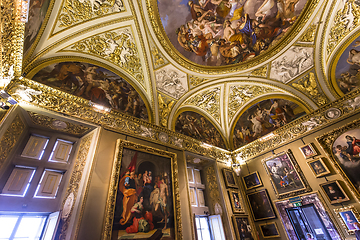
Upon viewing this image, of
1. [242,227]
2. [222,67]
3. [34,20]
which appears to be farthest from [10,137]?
[242,227]

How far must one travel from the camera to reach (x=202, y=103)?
1163cm

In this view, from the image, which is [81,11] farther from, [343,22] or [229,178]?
[343,22]

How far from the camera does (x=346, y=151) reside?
287 inches

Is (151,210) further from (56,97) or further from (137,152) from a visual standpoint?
(56,97)

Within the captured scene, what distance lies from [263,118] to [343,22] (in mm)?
5699

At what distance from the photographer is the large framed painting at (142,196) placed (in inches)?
221

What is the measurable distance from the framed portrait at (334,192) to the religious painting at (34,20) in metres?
12.5

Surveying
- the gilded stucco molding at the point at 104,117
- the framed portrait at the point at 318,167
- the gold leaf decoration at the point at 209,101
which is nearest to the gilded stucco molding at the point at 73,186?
the gilded stucco molding at the point at 104,117

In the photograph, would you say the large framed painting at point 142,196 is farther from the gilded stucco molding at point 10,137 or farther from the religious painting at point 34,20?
the religious painting at point 34,20

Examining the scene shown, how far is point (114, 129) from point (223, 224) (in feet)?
22.4

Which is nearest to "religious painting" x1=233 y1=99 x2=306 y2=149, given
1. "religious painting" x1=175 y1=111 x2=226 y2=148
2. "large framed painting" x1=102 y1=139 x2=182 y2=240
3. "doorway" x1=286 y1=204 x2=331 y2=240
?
"religious painting" x1=175 y1=111 x2=226 y2=148

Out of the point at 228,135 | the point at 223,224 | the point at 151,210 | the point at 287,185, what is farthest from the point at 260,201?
the point at 151,210

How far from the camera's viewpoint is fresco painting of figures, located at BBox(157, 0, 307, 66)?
798 centimetres

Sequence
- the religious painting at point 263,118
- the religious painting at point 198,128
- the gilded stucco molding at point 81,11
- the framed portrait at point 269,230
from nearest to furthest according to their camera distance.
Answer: the gilded stucco molding at point 81,11 → the framed portrait at point 269,230 → the religious painting at point 263,118 → the religious painting at point 198,128
